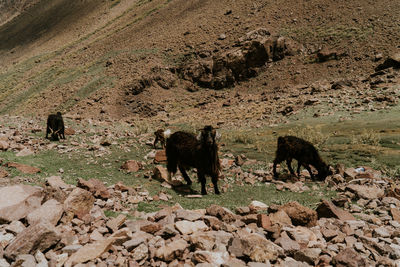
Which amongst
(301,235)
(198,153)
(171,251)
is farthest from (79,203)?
(301,235)

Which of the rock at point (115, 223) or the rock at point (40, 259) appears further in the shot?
the rock at point (115, 223)

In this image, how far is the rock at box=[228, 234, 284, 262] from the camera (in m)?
A: 3.02

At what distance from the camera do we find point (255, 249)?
305 centimetres

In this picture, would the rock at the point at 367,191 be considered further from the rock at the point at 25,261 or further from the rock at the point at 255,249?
the rock at the point at 25,261

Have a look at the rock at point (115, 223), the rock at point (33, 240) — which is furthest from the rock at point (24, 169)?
the rock at point (115, 223)

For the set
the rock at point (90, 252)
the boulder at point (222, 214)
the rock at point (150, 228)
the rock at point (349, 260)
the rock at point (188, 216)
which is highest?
the rock at point (90, 252)

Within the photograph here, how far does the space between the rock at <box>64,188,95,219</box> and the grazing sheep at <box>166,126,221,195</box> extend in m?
2.91

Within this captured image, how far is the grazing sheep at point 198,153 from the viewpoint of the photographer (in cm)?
645

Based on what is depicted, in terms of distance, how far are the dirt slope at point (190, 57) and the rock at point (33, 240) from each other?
20.0 meters

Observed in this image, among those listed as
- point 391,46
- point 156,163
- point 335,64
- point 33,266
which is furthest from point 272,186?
point 391,46

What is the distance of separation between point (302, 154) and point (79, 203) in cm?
661

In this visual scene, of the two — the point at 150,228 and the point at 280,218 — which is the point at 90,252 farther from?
the point at 280,218

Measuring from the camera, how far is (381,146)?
30.7 feet

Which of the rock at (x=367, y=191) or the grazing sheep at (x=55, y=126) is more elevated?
the grazing sheep at (x=55, y=126)
